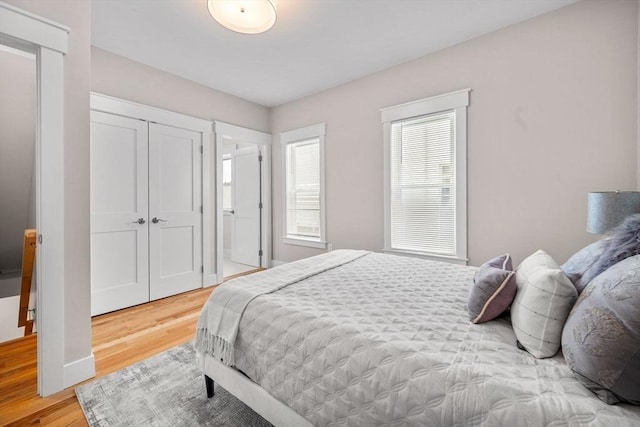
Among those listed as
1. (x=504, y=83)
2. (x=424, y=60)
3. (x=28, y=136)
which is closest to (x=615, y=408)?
(x=504, y=83)

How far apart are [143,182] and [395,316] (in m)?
3.22

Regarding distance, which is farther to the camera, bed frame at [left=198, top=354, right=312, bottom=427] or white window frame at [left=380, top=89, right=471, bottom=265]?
white window frame at [left=380, top=89, right=471, bottom=265]

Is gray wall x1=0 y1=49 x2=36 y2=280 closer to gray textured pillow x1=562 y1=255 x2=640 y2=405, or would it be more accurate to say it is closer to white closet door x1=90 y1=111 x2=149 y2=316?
white closet door x1=90 y1=111 x2=149 y2=316

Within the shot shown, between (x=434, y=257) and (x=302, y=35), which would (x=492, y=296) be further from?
(x=302, y=35)

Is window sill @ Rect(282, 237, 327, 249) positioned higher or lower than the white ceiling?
lower

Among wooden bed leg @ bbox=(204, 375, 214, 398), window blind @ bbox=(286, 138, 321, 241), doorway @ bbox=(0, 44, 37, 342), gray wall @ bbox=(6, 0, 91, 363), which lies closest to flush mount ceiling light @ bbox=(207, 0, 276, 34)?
gray wall @ bbox=(6, 0, 91, 363)

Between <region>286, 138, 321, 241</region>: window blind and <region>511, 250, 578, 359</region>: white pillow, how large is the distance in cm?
334

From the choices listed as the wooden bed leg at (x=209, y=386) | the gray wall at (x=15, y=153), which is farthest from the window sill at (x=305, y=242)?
the gray wall at (x=15, y=153)

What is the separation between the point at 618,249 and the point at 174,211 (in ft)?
12.8

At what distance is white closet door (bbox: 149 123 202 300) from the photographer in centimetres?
342

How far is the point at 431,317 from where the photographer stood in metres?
1.30

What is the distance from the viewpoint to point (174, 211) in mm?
3609

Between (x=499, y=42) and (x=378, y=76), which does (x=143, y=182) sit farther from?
(x=499, y=42)

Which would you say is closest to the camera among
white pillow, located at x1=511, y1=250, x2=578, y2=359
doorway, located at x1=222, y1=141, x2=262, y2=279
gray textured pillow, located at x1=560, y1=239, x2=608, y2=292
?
white pillow, located at x1=511, y1=250, x2=578, y2=359
